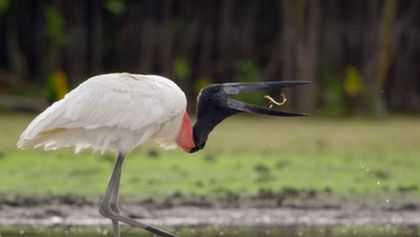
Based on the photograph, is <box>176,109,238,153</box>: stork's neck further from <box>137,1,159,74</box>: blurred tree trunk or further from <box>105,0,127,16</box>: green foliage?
<box>137,1,159,74</box>: blurred tree trunk

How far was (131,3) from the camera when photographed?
1762cm

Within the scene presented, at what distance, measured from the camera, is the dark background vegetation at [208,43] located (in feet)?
55.5

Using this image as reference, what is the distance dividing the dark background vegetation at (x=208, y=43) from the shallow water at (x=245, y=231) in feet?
23.6

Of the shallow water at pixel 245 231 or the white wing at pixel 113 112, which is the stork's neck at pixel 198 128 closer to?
the white wing at pixel 113 112

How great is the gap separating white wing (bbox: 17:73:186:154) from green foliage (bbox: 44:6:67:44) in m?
8.44

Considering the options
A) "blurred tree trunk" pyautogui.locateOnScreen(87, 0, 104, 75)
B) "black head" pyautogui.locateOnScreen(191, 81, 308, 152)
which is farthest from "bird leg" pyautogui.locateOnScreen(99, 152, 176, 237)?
"blurred tree trunk" pyautogui.locateOnScreen(87, 0, 104, 75)

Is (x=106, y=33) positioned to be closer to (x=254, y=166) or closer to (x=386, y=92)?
(x=386, y=92)

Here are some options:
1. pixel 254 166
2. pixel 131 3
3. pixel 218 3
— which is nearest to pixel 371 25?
pixel 218 3

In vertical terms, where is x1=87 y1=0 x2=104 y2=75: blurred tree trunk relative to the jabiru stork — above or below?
below

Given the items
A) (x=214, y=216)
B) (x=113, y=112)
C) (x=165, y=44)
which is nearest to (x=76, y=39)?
(x=165, y=44)

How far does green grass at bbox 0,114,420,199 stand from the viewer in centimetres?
1138

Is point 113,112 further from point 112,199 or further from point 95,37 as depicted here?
point 95,37

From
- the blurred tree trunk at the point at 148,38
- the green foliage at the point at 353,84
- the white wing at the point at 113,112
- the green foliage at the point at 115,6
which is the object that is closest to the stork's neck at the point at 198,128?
the white wing at the point at 113,112

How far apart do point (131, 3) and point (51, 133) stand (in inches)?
375
